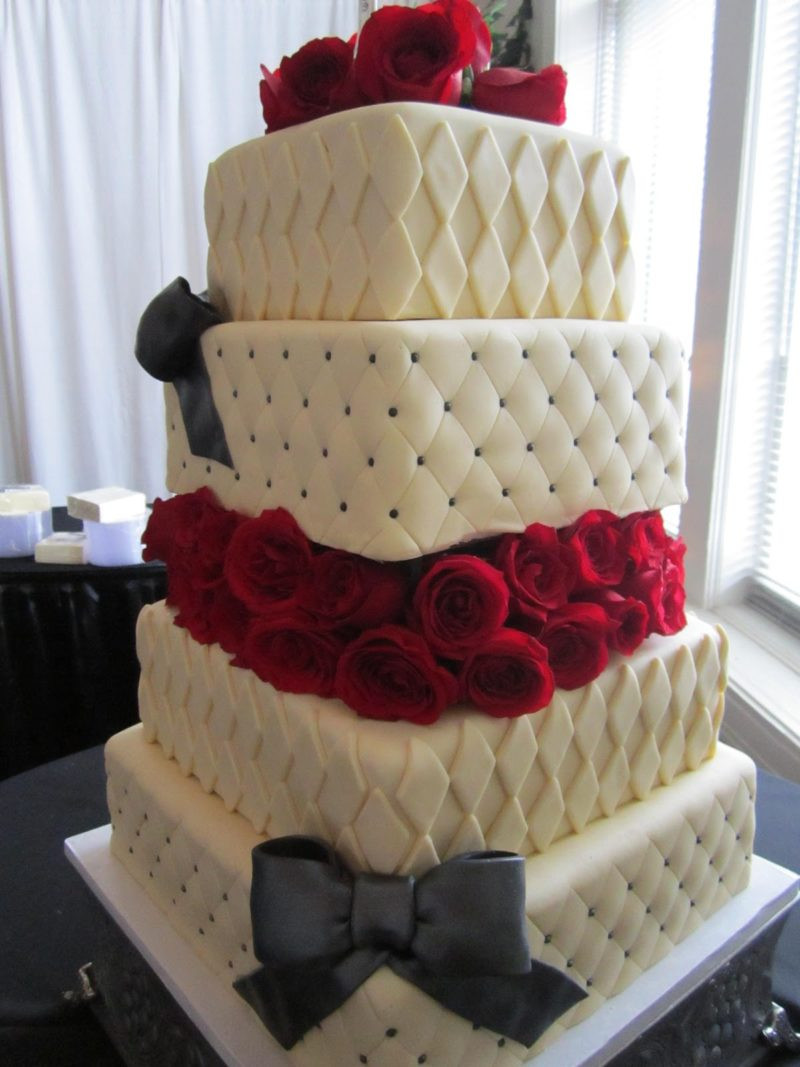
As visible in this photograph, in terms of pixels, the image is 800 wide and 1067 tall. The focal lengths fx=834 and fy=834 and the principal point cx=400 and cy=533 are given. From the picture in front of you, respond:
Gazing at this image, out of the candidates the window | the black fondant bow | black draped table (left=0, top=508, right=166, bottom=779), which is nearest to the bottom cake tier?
the black fondant bow

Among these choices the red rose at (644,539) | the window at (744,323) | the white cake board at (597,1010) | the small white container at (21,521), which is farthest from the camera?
the small white container at (21,521)

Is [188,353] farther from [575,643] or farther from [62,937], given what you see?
[62,937]

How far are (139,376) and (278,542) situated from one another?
3520mm

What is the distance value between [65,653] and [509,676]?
6.41 feet

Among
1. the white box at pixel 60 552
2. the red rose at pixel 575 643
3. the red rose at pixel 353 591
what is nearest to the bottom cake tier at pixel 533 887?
the red rose at pixel 575 643

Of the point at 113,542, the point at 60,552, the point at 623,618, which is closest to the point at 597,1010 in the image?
the point at 623,618

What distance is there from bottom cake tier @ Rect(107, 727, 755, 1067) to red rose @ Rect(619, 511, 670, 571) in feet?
0.95

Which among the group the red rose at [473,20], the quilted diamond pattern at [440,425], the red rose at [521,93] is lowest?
the quilted diamond pattern at [440,425]

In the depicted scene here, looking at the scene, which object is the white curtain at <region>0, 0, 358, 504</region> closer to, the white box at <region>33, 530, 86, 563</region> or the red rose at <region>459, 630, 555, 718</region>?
the white box at <region>33, 530, 86, 563</region>

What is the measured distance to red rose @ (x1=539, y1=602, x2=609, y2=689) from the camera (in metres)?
0.87

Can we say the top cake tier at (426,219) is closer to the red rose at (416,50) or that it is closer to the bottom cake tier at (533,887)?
the red rose at (416,50)

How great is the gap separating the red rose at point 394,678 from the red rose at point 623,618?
0.78 feet

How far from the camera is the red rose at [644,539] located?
0.97 m

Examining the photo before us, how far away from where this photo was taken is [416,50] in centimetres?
85
